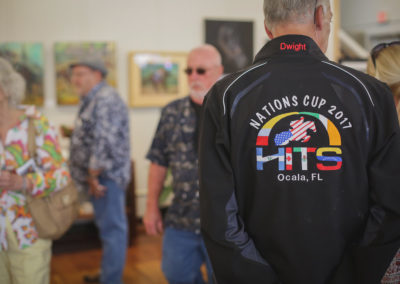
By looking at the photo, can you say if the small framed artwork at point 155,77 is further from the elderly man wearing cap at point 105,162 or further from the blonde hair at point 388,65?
the blonde hair at point 388,65

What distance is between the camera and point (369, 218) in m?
1.33

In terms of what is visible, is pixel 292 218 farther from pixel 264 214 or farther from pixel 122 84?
pixel 122 84

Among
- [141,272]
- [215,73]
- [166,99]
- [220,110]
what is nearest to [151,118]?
[166,99]

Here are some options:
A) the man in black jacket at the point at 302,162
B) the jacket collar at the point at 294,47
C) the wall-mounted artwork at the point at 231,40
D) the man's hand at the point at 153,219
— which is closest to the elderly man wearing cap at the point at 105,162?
the man's hand at the point at 153,219

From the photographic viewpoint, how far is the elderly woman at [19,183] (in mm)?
2014

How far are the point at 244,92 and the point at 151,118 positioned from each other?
4157 millimetres

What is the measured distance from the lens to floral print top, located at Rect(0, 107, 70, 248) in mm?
2027

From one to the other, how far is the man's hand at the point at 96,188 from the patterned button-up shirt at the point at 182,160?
985 millimetres

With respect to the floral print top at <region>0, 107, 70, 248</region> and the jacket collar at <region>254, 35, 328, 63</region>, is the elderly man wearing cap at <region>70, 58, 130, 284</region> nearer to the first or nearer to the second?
the floral print top at <region>0, 107, 70, 248</region>

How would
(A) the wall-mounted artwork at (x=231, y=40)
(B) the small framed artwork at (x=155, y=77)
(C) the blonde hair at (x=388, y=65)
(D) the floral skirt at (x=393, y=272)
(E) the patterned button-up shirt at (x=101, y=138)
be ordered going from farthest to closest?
(A) the wall-mounted artwork at (x=231, y=40), (B) the small framed artwork at (x=155, y=77), (E) the patterned button-up shirt at (x=101, y=138), (C) the blonde hair at (x=388, y=65), (D) the floral skirt at (x=393, y=272)

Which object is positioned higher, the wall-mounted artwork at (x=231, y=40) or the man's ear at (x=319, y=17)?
the wall-mounted artwork at (x=231, y=40)

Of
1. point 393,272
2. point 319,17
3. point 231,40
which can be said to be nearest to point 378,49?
point 319,17

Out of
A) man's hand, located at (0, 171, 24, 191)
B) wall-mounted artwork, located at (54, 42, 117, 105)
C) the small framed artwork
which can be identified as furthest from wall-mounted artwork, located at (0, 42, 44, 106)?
man's hand, located at (0, 171, 24, 191)

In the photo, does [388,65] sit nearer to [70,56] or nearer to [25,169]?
[25,169]
